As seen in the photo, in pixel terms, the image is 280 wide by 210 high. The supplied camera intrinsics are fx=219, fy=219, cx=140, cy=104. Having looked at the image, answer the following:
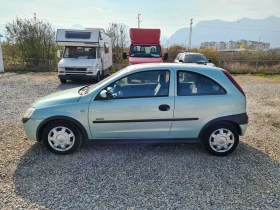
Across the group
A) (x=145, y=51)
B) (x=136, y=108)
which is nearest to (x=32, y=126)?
(x=136, y=108)

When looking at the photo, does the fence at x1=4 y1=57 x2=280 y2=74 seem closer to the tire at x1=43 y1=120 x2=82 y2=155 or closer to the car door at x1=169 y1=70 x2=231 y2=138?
the tire at x1=43 y1=120 x2=82 y2=155

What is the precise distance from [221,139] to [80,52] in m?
9.97

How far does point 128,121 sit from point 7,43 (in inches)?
722

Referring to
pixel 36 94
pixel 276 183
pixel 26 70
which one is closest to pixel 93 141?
pixel 276 183

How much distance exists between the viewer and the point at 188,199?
8.94ft

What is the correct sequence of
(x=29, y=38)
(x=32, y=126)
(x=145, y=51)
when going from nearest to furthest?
(x=32, y=126) → (x=145, y=51) → (x=29, y=38)

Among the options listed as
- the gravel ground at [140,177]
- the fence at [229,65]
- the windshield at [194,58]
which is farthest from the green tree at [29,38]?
the gravel ground at [140,177]

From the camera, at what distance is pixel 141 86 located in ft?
12.3

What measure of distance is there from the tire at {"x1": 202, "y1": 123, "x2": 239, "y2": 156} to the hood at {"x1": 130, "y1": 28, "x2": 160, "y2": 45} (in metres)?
9.63

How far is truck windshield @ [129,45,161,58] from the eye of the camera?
486 inches

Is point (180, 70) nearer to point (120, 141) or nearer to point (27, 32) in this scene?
point (120, 141)

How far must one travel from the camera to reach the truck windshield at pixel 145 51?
40.5ft

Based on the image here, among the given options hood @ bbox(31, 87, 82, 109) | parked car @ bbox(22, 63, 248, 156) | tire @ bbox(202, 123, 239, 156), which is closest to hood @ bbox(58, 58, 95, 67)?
hood @ bbox(31, 87, 82, 109)

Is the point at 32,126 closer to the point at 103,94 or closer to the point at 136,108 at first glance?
the point at 103,94
